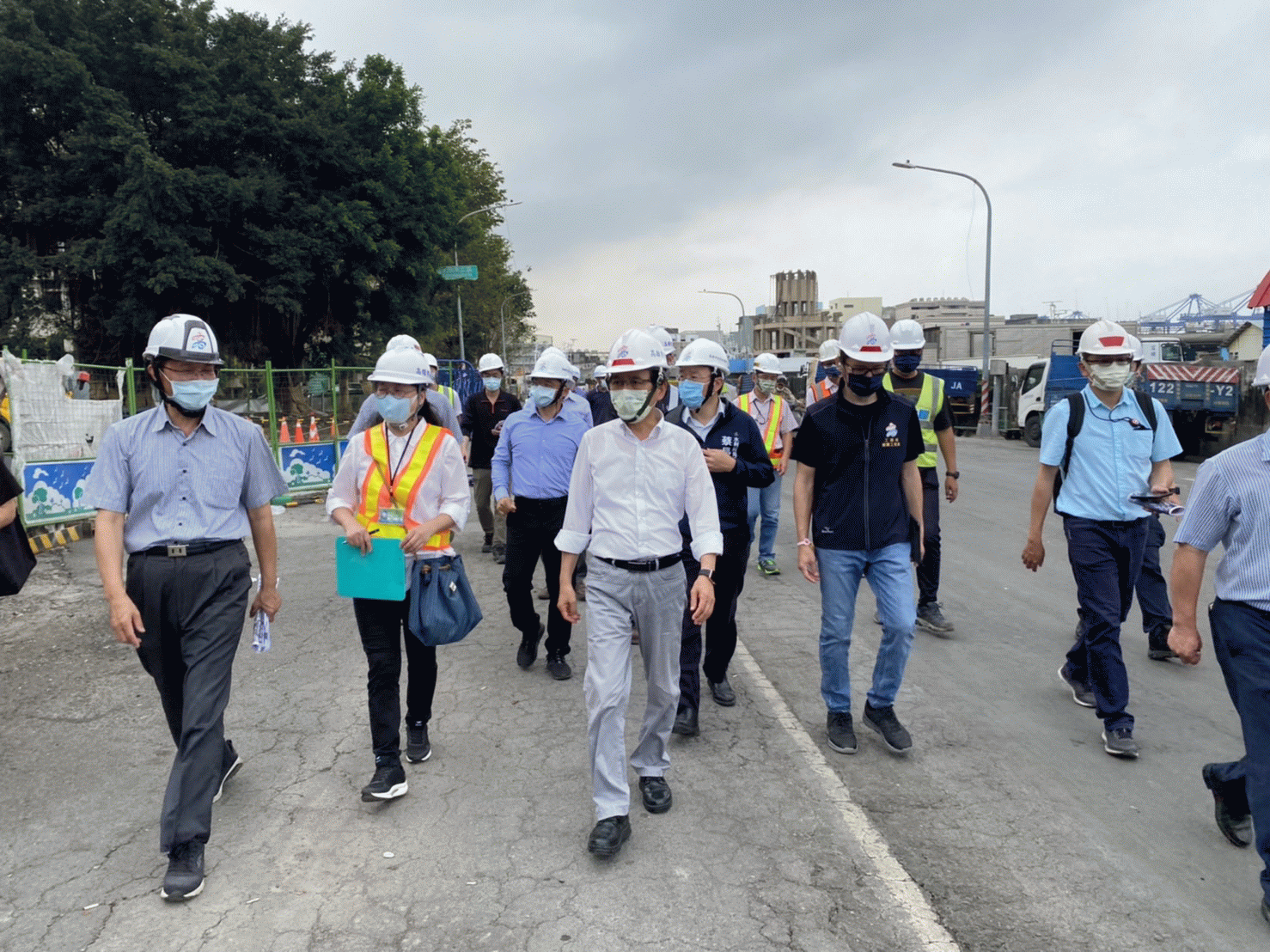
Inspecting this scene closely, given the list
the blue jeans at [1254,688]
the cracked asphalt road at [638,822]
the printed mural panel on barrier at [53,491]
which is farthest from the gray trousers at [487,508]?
the blue jeans at [1254,688]

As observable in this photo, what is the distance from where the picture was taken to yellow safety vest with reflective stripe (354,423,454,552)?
4.14 metres

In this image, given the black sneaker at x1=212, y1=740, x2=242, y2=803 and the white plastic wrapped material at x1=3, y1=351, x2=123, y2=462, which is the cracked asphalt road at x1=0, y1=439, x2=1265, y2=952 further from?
the white plastic wrapped material at x1=3, y1=351, x2=123, y2=462

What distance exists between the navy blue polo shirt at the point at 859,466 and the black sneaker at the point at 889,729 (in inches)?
31.6

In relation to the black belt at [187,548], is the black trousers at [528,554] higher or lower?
lower

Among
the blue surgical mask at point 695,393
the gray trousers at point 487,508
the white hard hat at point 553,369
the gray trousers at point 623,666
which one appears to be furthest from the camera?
the gray trousers at point 487,508

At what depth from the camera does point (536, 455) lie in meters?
6.19

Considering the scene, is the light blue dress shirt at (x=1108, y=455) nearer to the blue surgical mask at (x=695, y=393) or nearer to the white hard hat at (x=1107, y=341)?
the white hard hat at (x=1107, y=341)

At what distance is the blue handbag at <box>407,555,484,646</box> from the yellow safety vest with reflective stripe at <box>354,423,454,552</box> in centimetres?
9

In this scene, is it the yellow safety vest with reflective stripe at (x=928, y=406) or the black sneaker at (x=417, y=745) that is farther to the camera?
the yellow safety vest with reflective stripe at (x=928, y=406)

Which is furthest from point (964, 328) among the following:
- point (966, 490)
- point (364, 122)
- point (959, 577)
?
point (959, 577)

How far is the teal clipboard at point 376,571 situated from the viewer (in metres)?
3.99

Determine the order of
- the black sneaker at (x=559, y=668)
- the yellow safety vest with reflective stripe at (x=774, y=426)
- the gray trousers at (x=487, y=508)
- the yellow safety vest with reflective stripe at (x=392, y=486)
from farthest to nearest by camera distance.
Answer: the gray trousers at (x=487, y=508) → the yellow safety vest with reflective stripe at (x=774, y=426) → the black sneaker at (x=559, y=668) → the yellow safety vest with reflective stripe at (x=392, y=486)

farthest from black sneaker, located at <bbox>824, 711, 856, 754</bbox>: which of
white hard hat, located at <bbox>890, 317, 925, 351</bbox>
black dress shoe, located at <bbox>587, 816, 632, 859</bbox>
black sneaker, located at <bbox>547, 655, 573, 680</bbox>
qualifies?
white hard hat, located at <bbox>890, 317, 925, 351</bbox>

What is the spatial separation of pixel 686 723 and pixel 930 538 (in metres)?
2.65
